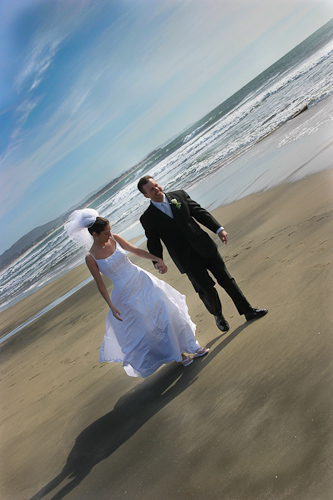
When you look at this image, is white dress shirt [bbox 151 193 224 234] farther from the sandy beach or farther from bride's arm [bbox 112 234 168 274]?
the sandy beach

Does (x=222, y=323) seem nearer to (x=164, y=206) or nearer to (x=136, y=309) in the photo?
(x=136, y=309)

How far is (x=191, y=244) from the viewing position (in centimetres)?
389

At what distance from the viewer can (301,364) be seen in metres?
2.63

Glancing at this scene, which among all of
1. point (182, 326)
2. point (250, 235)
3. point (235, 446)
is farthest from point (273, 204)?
point (235, 446)

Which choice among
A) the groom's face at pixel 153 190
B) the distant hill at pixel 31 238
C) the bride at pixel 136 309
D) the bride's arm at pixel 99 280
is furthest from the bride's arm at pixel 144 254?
the distant hill at pixel 31 238

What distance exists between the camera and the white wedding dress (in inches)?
149

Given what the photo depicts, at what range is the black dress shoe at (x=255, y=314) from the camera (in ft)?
12.3

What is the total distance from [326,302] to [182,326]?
1.29 metres

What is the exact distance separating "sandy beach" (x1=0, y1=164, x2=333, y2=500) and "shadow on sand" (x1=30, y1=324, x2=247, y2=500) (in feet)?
0.04

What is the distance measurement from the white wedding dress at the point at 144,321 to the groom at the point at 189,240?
280 mm

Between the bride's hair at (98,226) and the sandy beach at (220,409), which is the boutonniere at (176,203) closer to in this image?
the bride's hair at (98,226)

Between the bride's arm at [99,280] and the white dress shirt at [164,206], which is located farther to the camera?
the white dress shirt at [164,206]

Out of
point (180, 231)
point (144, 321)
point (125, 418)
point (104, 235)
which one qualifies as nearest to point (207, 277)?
point (180, 231)

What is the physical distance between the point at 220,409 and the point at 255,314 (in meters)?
1.23
